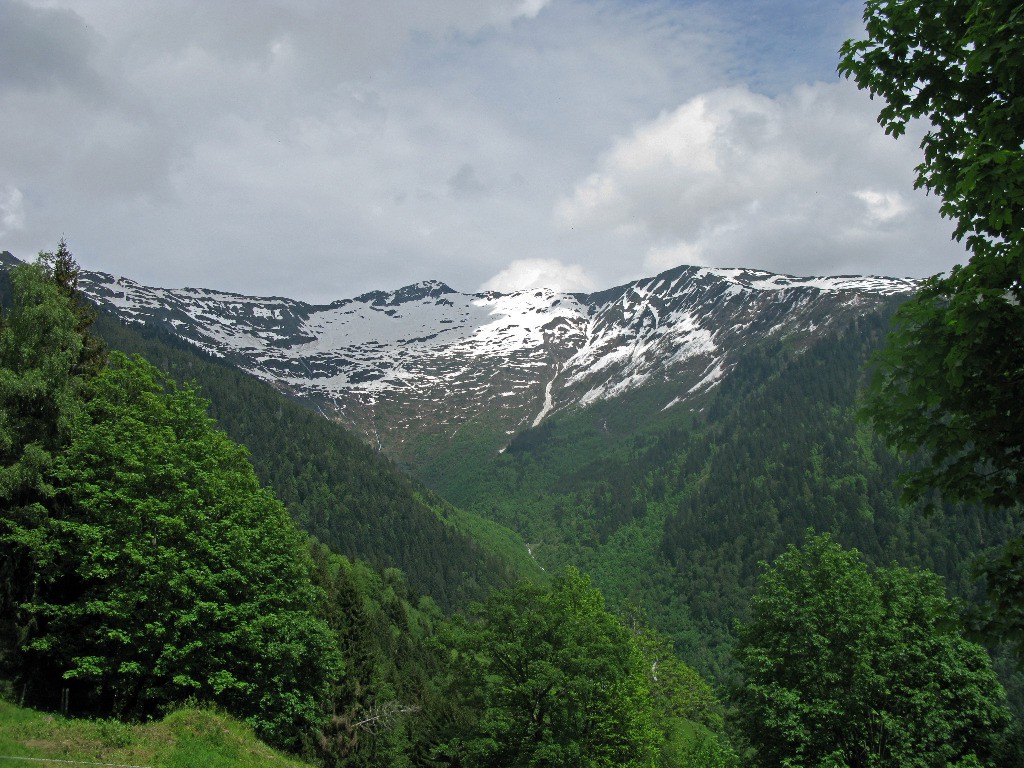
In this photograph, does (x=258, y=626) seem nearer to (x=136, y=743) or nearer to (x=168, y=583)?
(x=168, y=583)

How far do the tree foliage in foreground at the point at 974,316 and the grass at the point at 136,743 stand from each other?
784 inches

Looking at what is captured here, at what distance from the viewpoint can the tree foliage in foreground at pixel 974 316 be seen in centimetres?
901

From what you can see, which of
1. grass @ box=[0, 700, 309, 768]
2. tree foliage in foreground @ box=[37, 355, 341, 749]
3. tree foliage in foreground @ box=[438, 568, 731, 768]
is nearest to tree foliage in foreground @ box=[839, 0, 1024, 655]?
grass @ box=[0, 700, 309, 768]

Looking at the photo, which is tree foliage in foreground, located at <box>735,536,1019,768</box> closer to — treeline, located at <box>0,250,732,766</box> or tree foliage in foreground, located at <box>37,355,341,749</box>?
treeline, located at <box>0,250,732,766</box>

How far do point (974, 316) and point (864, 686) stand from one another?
22.2m

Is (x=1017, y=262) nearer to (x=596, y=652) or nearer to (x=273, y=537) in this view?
(x=596, y=652)

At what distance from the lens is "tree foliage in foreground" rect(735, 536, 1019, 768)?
25.2 metres

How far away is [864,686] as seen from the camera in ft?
83.9

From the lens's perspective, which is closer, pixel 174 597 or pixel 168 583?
pixel 168 583

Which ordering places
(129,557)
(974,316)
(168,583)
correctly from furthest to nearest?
(129,557) → (168,583) → (974,316)

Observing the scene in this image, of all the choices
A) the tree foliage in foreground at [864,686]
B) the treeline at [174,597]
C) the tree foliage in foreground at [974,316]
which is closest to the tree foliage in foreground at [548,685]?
the treeline at [174,597]

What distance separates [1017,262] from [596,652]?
26662mm

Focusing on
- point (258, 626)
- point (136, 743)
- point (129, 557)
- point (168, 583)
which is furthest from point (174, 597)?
point (136, 743)

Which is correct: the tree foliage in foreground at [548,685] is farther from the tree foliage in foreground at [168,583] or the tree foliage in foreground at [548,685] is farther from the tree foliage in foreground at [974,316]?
the tree foliage in foreground at [974,316]
